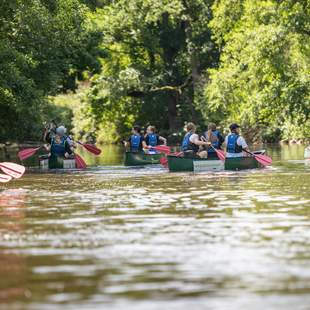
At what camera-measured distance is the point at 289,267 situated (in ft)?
34.5

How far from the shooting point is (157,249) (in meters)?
12.0

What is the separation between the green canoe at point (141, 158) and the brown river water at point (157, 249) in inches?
472

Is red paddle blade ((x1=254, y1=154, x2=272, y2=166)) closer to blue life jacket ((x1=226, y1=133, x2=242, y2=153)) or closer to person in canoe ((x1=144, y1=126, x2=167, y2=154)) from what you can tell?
blue life jacket ((x1=226, y1=133, x2=242, y2=153))

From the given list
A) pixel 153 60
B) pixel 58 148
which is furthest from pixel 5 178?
pixel 153 60

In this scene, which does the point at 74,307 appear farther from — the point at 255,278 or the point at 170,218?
the point at 170,218

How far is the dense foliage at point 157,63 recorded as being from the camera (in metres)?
35.8

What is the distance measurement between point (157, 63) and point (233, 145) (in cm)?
4127

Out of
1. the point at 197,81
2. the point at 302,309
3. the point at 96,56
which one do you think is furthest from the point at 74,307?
the point at 197,81

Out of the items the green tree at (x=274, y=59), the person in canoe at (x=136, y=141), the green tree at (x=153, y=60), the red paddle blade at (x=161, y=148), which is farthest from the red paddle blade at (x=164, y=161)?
the green tree at (x=153, y=60)

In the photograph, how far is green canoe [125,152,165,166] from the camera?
111 feet

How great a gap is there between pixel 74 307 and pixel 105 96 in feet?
194

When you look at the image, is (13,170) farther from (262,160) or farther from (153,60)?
(153,60)

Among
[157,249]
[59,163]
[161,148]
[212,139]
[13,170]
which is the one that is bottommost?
[157,249]

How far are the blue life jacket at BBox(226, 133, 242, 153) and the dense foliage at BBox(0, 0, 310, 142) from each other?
8.32m
